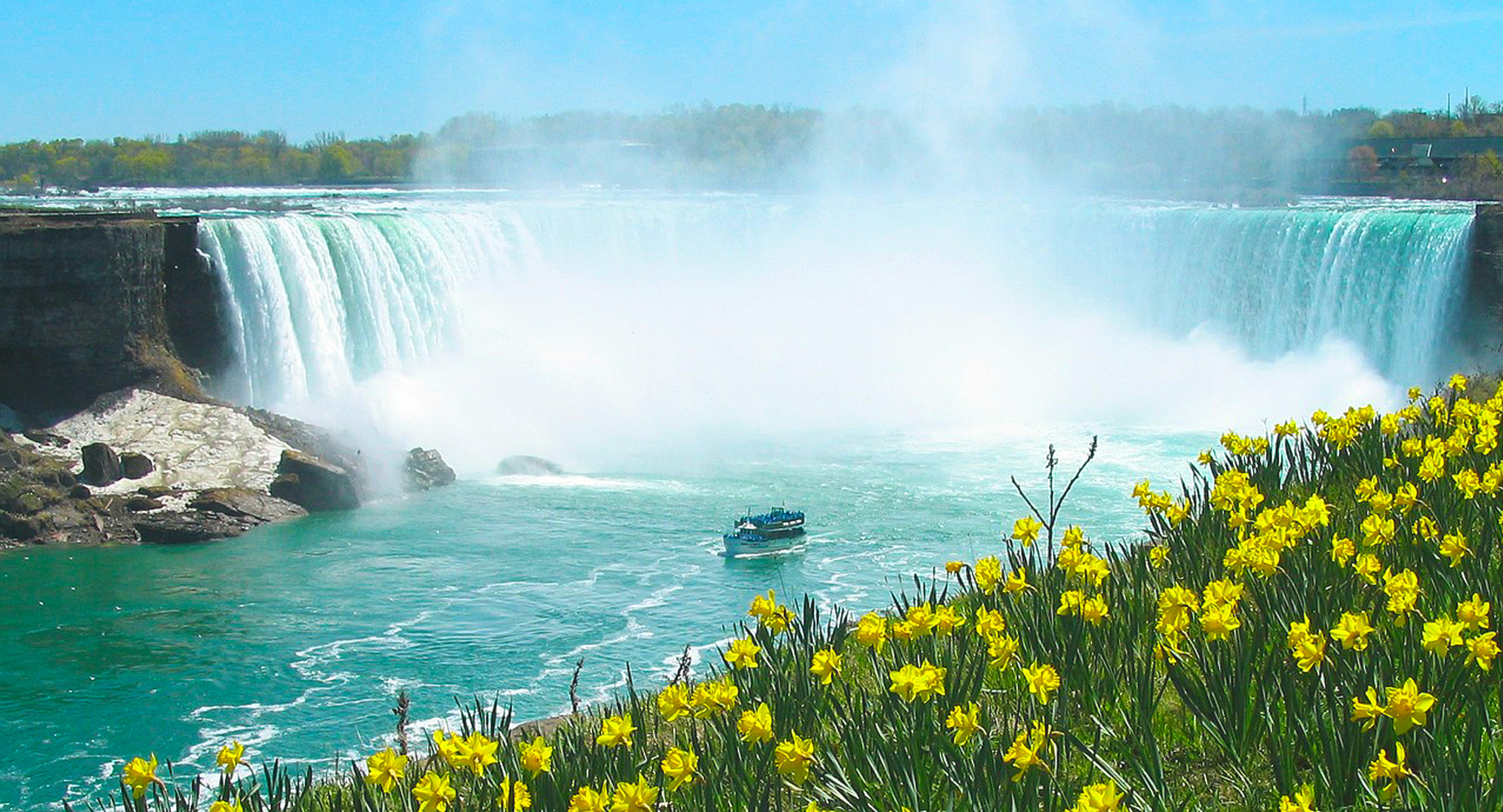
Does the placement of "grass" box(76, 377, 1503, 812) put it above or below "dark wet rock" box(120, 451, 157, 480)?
above

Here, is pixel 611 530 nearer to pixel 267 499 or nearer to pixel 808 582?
pixel 808 582

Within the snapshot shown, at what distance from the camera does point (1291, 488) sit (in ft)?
26.9

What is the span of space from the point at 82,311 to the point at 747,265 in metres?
21.3

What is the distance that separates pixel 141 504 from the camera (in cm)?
2256

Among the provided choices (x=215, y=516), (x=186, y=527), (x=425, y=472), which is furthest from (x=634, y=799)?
(x=425, y=472)

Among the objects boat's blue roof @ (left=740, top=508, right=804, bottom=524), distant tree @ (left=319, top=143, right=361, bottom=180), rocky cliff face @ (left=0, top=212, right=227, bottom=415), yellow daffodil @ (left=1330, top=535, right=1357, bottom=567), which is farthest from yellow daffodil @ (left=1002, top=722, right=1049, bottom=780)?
distant tree @ (left=319, top=143, right=361, bottom=180)

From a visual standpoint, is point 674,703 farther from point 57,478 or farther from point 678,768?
point 57,478

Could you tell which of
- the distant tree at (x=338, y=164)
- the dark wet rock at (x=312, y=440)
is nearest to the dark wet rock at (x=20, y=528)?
the dark wet rock at (x=312, y=440)

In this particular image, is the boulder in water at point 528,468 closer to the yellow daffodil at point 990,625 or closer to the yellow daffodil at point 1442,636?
the yellow daffodil at point 990,625

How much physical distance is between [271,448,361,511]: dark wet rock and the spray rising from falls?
5.57m

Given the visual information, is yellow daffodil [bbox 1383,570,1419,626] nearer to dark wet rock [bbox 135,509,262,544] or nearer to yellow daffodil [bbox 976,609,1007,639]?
yellow daffodil [bbox 976,609,1007,639]

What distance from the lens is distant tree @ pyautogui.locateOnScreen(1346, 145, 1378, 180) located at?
60.4m

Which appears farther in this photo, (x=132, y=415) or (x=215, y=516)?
(x=132, y=415)

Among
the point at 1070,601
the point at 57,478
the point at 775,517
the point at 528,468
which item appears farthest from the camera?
the point at 528,468
